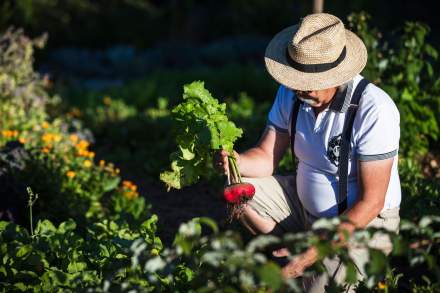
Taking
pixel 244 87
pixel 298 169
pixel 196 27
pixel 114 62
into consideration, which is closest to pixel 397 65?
pixel 298 169

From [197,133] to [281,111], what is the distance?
57 centimetres

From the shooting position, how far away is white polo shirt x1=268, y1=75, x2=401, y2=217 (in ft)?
10.0

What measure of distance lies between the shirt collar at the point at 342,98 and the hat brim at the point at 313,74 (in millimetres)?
105

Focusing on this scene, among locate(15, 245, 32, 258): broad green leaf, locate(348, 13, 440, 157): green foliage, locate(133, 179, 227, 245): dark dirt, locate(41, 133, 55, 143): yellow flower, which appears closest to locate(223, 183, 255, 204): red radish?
locate(15, 245, 32, 258): broad green leaf

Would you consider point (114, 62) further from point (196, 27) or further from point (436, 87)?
point (436, 87)

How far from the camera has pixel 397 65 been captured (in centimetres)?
496

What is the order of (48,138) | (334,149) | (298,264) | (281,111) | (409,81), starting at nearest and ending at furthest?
(298,264) < (334,149) < (281,111) < (409,81) < (48,138)

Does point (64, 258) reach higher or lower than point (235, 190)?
lower

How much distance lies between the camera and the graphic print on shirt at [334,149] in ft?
10.5

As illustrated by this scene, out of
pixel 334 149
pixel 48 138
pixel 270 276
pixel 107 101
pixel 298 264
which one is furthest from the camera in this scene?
pixel 107 101

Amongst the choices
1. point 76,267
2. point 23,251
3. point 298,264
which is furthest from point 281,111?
point 23,251

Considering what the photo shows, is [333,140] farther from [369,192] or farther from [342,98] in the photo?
[369,192]

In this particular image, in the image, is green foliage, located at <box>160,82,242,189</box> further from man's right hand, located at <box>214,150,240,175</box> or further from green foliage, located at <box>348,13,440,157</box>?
green foliage, located at <box>348,13,440,157</box>

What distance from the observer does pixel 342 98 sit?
3.17 metres
